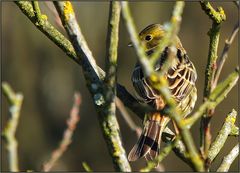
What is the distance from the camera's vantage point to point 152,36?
6164 mm

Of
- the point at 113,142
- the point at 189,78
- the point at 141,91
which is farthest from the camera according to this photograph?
the point at 189,78

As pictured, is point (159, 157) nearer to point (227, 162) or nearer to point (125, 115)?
point (227, 162)

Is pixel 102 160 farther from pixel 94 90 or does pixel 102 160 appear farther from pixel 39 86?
pixel 94 90

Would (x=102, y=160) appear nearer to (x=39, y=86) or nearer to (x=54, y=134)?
(x=54, y=134)

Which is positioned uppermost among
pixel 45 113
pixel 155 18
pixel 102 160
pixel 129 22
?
pixel 129 22

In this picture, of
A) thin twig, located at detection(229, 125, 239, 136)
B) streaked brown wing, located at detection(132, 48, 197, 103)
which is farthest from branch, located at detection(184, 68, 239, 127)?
streaked brown wing, located at detection(132, 48, 197, 103)

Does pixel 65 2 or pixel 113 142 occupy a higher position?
pixel 65 2

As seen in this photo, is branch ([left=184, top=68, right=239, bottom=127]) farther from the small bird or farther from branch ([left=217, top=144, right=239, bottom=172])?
the small bird

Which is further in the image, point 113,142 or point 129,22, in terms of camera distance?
point 113,142

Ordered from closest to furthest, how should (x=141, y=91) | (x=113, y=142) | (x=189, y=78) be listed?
(x=113, y=142), (x=141, y=91), (x=189, y=78)

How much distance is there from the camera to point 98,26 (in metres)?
11.7

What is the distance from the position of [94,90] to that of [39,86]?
29.1 ft

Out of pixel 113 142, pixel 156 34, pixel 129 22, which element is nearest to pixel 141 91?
pixel 156 34

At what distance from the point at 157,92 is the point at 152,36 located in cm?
170
